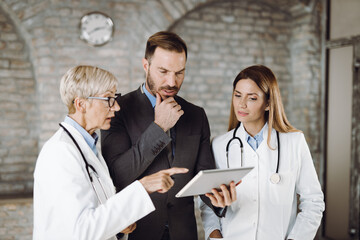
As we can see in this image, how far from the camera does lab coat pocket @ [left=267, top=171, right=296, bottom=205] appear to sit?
1.84 metres

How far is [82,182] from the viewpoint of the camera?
1.33 meters

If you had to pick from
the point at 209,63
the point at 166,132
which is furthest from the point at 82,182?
the point at 209,63

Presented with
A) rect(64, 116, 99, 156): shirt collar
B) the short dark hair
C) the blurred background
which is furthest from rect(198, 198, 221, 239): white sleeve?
the blurred background

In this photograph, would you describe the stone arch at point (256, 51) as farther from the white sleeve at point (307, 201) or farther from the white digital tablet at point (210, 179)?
the white digital tablet at point (210, 179)

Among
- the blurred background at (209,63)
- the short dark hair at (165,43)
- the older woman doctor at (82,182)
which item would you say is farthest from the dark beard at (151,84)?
the blurred background at (209,63)

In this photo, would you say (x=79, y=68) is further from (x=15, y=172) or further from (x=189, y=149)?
(x=15, y=172)

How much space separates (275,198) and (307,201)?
0.63ft

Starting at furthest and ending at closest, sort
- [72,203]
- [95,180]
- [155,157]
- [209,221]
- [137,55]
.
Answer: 1. [137,55]
2. [209,221]
3. [155,157]
4. [95,180]
5. [72,203]

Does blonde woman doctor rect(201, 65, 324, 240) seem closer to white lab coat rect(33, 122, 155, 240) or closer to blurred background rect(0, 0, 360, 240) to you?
white lab coat rect(33, 122, 155, 240)

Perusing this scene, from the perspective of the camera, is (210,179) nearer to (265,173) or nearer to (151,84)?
(265,173)

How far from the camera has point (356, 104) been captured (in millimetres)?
4254

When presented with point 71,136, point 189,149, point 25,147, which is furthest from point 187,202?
point 25,147

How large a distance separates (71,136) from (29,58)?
3236 mm

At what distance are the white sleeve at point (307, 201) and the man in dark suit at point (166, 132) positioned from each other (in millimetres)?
521
